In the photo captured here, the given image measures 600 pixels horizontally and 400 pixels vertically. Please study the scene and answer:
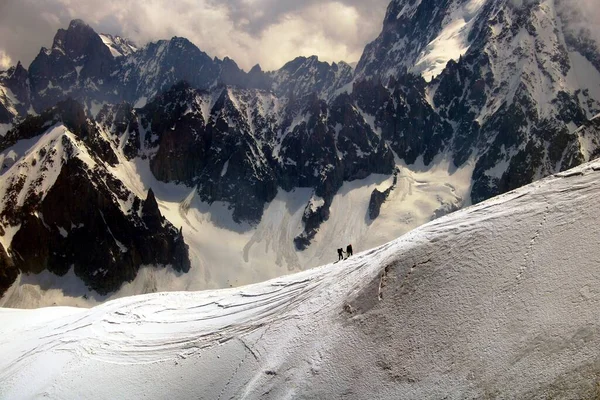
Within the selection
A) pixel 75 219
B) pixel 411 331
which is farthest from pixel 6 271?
pixel 411 331

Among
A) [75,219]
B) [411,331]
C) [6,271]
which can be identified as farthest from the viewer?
[75,219]

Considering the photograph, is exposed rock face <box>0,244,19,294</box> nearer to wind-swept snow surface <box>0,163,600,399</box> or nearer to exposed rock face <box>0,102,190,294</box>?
exposed rock face <box>0,102,190,294</box>

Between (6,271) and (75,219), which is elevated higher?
(75,219)

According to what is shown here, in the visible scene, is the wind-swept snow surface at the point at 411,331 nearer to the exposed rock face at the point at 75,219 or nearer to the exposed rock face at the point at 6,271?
the exposed rock face at the point at 6,271

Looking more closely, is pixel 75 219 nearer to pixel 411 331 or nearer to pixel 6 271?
pixel 6 271

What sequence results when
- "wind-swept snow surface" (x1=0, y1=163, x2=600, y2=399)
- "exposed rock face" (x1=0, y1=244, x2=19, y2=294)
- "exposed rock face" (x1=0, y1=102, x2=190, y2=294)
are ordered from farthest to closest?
"exposed rock face" (x1=0, y1=102, x2=190, y2=294), "exposed rock face" (x1=0, y1=244, x2=19, y2=294), "wind-swept snow surface" (x1=0, y1=163, x2=600, y2=399)

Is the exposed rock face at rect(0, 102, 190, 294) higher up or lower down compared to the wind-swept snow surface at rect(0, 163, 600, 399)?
higher up

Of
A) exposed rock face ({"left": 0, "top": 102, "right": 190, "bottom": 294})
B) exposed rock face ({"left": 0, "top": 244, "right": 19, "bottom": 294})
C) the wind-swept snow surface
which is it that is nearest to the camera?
the wind-swept snow surface

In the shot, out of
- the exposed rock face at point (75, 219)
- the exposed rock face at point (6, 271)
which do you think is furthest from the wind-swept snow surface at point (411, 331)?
the exposed rock face at point (75, 219)

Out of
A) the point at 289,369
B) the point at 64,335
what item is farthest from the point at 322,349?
the point at 64,335

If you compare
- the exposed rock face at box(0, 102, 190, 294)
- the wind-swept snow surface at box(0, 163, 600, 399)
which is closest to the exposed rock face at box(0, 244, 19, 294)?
the exposed rock face at box(0, 102, 190, 294)
